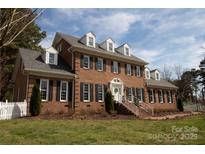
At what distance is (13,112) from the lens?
603 inches

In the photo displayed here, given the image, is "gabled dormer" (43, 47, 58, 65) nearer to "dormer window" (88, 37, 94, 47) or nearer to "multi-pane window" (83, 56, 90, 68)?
"multi-pane window" (83, 56, 90, 68)

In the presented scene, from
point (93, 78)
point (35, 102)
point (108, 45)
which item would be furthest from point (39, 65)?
point (108, 45)

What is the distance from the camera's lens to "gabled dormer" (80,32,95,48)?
21755 millimetres

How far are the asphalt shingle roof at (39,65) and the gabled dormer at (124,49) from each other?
7896 mm

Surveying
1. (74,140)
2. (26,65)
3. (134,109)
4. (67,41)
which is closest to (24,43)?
(67,41)

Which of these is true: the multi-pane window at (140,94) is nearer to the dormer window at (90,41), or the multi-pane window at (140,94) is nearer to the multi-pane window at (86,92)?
the multi-pane window at (86,92)

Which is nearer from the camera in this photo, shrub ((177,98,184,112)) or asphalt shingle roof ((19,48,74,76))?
asphalt shingle roof ((19,48,74,76))

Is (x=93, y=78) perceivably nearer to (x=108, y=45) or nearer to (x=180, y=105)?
(x=108, y=45)

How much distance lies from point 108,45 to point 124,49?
2.57 m

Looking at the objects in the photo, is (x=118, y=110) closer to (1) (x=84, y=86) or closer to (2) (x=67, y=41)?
(1) (x=84, y=86)

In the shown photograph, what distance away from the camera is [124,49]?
82.6 feet

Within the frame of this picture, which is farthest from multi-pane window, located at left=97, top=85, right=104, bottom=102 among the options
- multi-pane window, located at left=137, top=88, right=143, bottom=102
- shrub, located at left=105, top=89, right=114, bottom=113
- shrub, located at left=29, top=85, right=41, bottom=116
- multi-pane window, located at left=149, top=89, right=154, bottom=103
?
multi-pane window, located at left=149, top=89, right=154, bottom=103

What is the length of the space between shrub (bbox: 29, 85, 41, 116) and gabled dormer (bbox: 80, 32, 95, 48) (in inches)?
316

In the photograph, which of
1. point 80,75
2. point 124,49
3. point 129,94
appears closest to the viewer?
point 80,75
